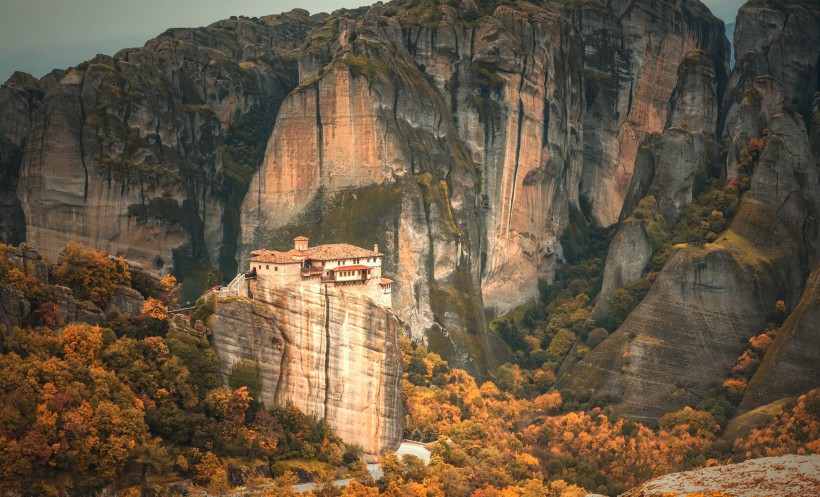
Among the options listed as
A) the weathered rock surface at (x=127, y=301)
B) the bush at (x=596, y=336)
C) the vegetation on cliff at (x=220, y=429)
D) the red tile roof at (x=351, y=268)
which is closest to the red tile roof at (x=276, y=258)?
the red tile roof at (x=351, y=268)

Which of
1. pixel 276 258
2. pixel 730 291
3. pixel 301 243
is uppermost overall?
pixel 301 243

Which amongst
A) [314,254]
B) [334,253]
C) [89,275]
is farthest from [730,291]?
[89,275]

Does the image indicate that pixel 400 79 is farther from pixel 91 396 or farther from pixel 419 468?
pixel 91 396

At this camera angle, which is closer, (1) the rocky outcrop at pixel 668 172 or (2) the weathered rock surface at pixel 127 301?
(2) the weathered rock surface at pixel 127 301

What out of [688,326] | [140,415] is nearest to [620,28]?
[688,326]

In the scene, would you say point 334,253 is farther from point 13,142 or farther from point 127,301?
point 13,142

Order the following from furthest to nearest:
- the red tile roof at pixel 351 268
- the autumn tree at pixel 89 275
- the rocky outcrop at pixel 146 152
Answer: the rocky outcrop at pixel 146 152
the red tile roof at pixel 351 268
the autumn tree at pixel 89 275

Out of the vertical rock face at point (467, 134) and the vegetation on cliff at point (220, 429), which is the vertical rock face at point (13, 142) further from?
the vegetation on cliff at point (220, 429)
